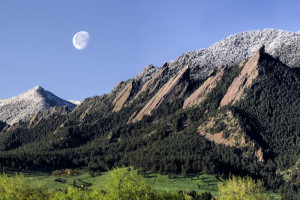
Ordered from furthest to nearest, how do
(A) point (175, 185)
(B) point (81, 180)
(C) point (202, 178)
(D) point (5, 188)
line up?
(B) point (81, 180) → (C) point (202, 178) → (A) point (175, 185) → (D) point (5, 188)

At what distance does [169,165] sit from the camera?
179 metres

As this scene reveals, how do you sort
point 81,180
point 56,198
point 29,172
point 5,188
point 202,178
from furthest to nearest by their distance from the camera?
point 29,172, point 81,180, point 202,178, point 5,188, point 56,198

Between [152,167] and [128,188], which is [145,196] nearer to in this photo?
[128,188]

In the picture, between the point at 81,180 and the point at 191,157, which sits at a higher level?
the point at 191,157

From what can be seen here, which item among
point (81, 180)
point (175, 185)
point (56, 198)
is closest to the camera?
point (56, 198)

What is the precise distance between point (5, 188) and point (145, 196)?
119 feet

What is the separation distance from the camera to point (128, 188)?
201ft

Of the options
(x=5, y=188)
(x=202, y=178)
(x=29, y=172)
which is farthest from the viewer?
(x=29, y=172)

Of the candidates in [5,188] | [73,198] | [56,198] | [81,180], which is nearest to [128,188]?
[73,198]

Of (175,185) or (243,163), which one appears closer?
(175,185)

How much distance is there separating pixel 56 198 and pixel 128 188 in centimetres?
1783

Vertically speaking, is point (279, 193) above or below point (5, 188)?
below

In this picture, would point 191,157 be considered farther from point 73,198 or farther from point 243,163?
point 73,198

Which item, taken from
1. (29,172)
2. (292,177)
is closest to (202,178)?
(292,177)
